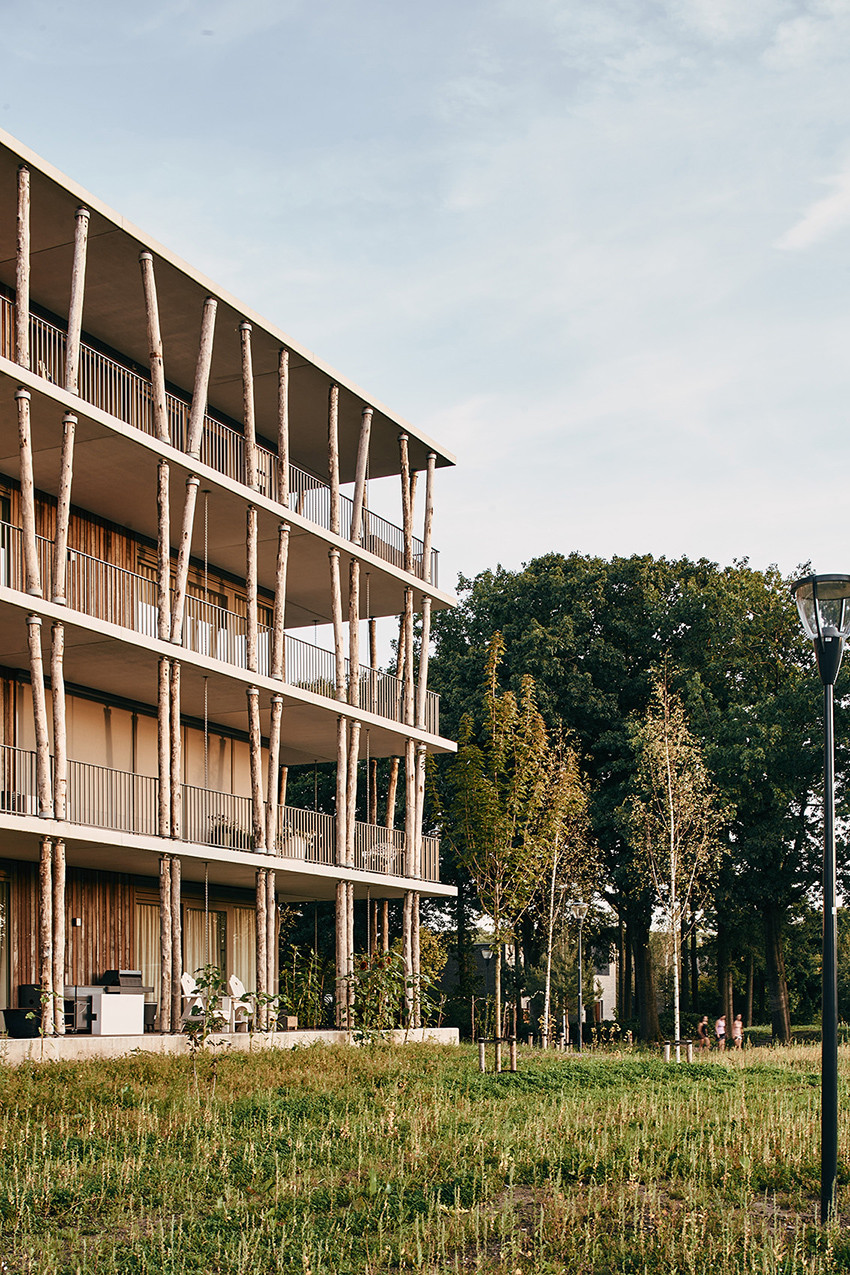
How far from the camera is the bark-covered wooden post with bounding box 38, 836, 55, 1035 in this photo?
69.6ft

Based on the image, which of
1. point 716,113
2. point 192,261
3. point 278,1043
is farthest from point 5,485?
point 716,113

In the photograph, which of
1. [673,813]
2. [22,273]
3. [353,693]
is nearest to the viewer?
[22,273]

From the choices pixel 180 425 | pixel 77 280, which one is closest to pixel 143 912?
pixel 180 425

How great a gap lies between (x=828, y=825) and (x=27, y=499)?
15.1 meters

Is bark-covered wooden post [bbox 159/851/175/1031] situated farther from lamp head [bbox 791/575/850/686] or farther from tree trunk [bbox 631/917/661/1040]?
tree trunk [bbox 631/917/661/1040]

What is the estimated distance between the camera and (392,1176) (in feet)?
38.9

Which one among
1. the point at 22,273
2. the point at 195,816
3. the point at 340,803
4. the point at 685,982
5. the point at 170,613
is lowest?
the point at 685,982

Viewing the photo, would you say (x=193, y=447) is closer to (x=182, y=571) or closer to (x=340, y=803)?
(x=182, y=571)

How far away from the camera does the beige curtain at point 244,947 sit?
32406 millimetres

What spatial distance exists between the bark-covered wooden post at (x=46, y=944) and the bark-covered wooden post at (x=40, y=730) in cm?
55

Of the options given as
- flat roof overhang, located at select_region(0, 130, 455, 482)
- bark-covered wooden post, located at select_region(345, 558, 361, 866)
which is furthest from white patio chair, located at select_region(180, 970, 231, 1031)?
flat roof overhang, located at select_region(0, 130, 455, 482)

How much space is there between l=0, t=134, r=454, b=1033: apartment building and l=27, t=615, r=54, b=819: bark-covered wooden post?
5 centimetres

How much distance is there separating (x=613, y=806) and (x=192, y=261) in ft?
72.9

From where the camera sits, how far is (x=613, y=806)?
4216cm
